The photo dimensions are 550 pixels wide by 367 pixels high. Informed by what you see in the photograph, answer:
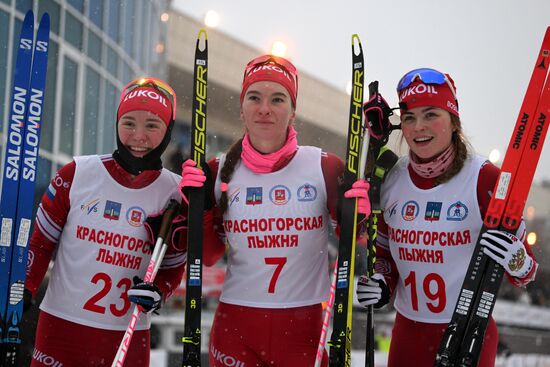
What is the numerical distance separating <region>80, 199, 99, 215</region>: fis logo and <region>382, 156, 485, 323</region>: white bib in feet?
5.61

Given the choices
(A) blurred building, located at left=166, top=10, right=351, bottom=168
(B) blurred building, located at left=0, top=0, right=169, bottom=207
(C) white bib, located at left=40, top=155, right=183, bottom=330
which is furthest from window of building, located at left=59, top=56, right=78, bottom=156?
(A) blurred building, located at left=166, top=10, right=351, bottom=168

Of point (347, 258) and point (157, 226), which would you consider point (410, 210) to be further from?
point (157, 226)

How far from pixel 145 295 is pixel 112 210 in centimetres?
56

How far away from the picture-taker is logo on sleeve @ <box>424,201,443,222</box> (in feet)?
12.8

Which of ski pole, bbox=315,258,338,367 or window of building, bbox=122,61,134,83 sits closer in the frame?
ski pole, bbox=315,258,338,367

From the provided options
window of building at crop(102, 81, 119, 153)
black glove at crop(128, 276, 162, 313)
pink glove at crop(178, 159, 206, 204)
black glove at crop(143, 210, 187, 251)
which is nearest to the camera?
black glove at crop(128, 276, 162, 313)

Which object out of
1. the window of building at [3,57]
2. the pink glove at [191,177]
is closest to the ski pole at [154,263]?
the pink glove at [191,177]

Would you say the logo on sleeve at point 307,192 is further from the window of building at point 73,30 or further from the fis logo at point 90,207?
the window of building at point 73,30

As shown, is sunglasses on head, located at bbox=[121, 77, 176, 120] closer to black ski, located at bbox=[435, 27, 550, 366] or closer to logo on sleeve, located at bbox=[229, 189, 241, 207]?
logo on sleeve, located at bbox=[229, 189, 241, 207]

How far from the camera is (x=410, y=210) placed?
3.98m

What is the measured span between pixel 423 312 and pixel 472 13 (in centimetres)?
6816

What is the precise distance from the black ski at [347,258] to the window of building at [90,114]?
9.20 m

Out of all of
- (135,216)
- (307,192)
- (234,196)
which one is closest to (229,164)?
(234,196)

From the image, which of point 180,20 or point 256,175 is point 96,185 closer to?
point 256,175
